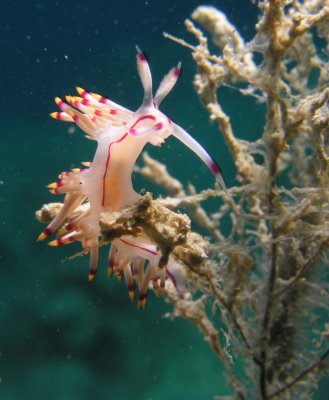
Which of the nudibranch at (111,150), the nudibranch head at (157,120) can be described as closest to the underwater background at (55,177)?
the nudibranch at (111,150)

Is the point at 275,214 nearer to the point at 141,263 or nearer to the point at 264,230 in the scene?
the point at 264,230

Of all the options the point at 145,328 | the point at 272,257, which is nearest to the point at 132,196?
the point at 272,257

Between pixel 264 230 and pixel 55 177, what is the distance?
4237mm

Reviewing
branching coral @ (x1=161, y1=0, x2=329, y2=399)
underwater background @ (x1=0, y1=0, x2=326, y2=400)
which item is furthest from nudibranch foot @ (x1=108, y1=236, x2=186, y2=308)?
underwater background @ (x1=0, y1=0, x2=326, y2=400)

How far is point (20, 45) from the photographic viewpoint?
7.15 meters

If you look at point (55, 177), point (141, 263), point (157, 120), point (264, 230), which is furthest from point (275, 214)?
point (55, 177)

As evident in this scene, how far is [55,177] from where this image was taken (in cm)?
722

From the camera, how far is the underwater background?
7.19 m

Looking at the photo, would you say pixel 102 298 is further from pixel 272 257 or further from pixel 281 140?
pixel 281 140

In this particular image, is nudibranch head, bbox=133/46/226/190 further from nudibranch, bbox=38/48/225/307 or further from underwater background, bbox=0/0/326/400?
underwater background, bbox=0/0/326/400

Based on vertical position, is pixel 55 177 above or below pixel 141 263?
below

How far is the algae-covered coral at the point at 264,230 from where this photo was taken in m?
A: 2.41

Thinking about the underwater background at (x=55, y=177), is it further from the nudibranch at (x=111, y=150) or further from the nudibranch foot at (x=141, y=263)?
the nudibranch at (x=111, y=150)

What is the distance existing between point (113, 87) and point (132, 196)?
237 inches
